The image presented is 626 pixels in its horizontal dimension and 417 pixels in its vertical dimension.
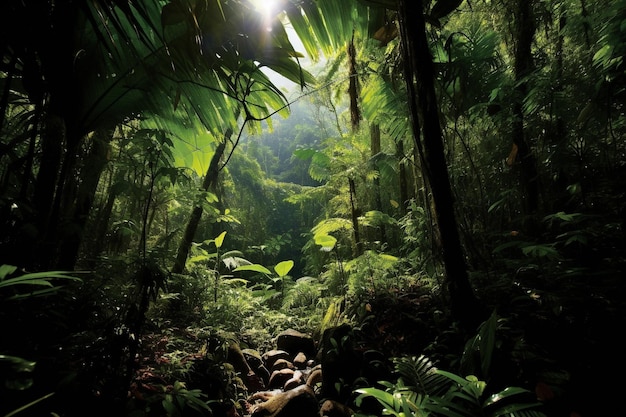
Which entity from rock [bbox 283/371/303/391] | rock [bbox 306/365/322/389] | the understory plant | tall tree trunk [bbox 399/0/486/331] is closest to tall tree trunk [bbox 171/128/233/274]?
rock [bbox 283/371/303/391]

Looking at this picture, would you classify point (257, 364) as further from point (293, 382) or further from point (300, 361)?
point (293, 382)

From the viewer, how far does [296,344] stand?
14.4 ft

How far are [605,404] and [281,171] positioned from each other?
63.4 feet

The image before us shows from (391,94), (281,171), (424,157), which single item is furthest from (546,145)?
(281,171)

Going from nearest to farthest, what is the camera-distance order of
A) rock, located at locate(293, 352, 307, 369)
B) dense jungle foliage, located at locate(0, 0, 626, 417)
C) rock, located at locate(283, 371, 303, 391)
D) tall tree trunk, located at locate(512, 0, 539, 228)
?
1. dense jungle foliage, located at locate(0, 0, 626, 417)
2. rock, located at locate(283, 371, 303, 391)
3. tall tree trunk, located at locate(512, 0, 539, 228)
4. rock, located at locate(293, 352, 307, 369)

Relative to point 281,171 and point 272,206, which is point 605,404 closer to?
point 272,206

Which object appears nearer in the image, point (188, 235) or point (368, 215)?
point (368, 215)

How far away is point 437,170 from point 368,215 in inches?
104

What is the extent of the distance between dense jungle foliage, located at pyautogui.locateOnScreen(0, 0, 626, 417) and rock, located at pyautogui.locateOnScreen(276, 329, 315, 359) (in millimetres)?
764

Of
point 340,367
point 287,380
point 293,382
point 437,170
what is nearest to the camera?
point 437,170

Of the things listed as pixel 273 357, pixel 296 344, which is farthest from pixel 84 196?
pixel 296 344

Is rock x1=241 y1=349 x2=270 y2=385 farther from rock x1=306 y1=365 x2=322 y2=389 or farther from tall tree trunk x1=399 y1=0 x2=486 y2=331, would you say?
tall tree trunk x1=399 y1=0 x2=486 y2=331

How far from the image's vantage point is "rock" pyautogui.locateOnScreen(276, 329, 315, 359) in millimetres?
4336

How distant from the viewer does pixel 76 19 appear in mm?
1615
